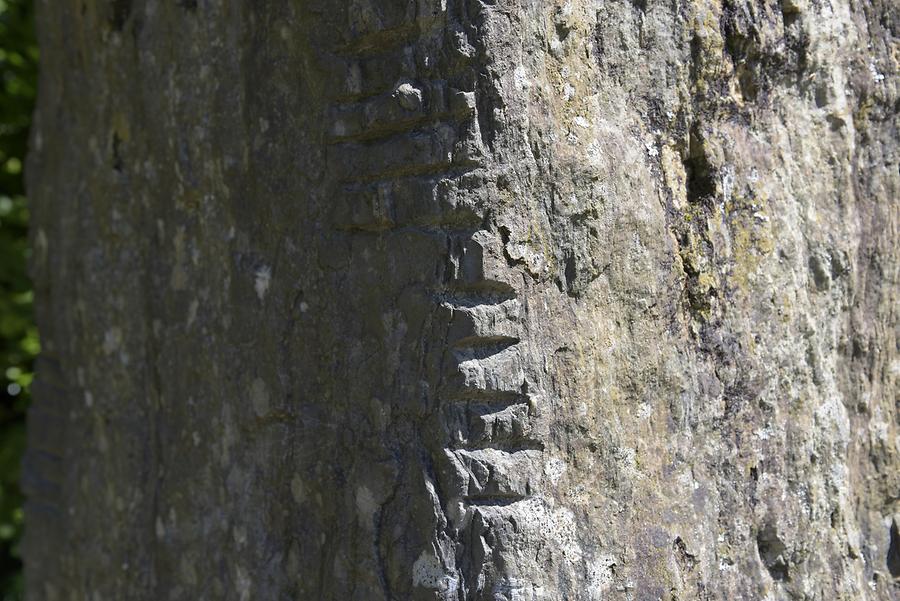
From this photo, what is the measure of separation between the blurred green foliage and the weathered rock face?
127 centimetres

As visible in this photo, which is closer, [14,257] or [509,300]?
[509,300]

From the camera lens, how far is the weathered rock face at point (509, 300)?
1312 millimetres

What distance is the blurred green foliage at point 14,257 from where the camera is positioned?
2.89 metres

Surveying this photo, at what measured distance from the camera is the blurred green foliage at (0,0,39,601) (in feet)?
9.50

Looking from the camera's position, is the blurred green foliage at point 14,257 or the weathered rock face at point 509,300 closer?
the weathered rock face at point 509,300

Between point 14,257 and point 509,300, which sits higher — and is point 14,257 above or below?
above

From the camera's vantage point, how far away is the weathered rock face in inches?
51.7

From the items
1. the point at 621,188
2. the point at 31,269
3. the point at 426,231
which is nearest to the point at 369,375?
the point at 426,231

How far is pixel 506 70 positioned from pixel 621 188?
0.21 meters

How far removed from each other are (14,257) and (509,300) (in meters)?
2.03

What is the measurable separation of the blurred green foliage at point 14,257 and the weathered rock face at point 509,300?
127 cm

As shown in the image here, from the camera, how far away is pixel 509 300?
131 cm

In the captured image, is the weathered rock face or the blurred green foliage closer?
the weathered rock face

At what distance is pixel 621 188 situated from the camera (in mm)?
1365
